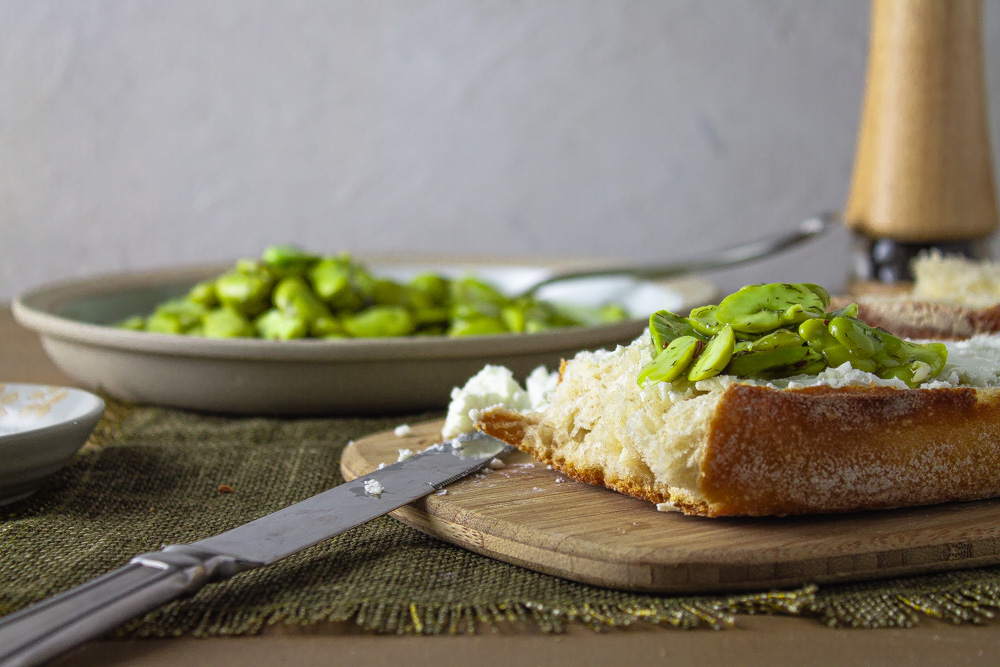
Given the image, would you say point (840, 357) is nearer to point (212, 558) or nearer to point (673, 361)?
point (673, 361)

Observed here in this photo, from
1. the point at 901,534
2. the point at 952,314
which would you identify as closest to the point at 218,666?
the point at 901,534

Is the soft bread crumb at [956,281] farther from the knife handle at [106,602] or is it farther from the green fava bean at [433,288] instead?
the knife handle at [106,602]

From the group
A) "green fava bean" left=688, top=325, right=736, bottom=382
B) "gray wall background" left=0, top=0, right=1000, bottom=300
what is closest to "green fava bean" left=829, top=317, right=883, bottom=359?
"green fava bean" left=688, top=325, right=736, bottom=382

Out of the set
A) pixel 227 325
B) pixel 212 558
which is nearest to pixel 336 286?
pixel 227 325

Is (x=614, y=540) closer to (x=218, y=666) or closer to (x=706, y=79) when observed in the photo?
(x=218, y=666)

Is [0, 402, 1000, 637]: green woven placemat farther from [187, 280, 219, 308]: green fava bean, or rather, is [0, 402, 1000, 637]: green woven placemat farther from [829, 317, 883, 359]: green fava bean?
[187, 280, 219, 308]: green fava bean

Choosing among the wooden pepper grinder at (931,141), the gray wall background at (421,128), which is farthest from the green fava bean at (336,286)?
the gray wall background at (421,128)
